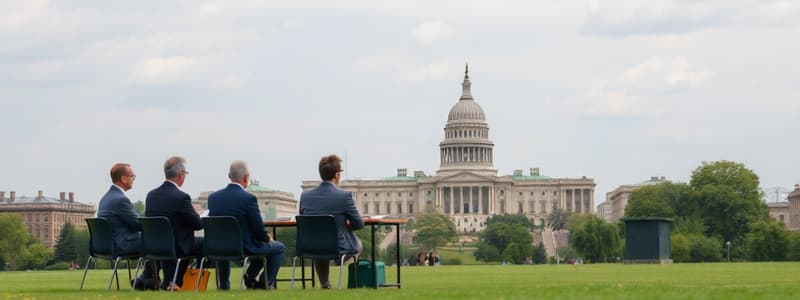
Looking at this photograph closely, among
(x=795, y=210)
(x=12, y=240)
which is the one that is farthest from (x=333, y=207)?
(x=795, y=210)

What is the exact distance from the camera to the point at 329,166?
22.5m

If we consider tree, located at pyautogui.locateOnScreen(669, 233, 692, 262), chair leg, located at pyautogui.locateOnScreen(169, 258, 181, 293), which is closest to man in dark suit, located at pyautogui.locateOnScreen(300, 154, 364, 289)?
chair leg, located at pyautogui.locateOnScreen(169, 258, 181, 293)

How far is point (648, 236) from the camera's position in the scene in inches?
2400

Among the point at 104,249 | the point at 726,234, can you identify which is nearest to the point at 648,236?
the point at 104,249

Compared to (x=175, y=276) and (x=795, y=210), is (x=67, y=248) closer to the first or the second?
(x=795, y=210)

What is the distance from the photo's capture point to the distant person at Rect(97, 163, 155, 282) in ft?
75.6

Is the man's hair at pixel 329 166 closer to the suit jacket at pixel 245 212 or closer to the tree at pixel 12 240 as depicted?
the suit jacket at pixel 245 212

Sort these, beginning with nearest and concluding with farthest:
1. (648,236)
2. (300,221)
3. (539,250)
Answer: (300,221), (648,236), (539,250)

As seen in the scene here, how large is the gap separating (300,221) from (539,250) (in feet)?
407

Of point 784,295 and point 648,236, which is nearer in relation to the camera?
point 784,295

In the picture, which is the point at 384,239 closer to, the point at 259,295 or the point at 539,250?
the point at 539,250

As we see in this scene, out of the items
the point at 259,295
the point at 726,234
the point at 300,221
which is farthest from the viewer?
the point at 726,234

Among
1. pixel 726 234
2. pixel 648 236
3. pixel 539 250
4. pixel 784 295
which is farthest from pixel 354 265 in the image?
pixel 539 250

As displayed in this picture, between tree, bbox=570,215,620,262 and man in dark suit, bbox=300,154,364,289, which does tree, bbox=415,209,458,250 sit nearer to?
tree, bbox=570,215,620,262
